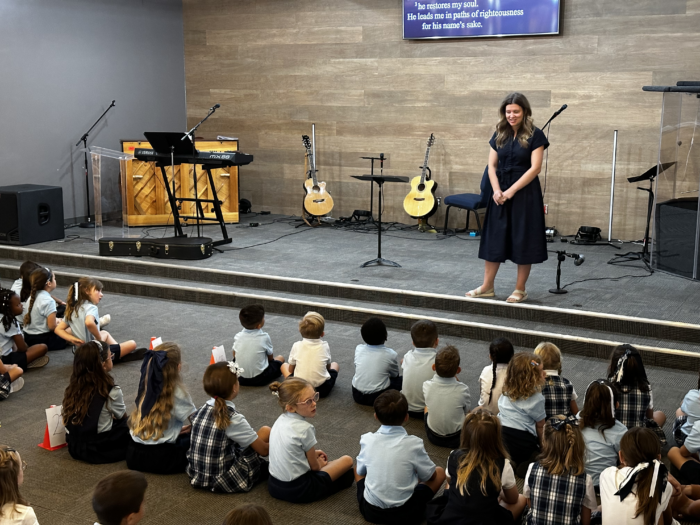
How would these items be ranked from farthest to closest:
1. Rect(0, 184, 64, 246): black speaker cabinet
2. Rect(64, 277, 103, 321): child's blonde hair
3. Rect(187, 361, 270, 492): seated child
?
Rect(0, 184, 64, 246): black speaker cabinet < Rect(64, 277, 103, 321): child's blonde hair < Rect(187, 361, 270, 492): seated child

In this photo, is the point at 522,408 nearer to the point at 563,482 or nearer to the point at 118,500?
the point at 563,482

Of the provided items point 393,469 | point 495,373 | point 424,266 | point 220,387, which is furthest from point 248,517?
point 424,266

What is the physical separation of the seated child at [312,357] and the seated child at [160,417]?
3.07ft

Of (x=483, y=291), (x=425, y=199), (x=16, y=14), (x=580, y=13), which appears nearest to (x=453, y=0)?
(x=580, y=13)

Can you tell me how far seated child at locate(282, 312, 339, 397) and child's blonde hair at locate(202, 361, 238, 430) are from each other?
1074 millimetres

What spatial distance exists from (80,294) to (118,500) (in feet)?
9.55

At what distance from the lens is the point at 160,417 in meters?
3.54

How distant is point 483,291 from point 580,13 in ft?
13.4

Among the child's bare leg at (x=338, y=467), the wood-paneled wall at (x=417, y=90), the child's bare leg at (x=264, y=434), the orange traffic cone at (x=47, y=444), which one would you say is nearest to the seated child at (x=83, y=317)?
the orange traffic cone at (x=47, y=444)

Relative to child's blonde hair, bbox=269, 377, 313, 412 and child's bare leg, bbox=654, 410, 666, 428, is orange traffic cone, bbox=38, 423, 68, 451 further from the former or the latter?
child's bare leg, bbox=654, 410, 666, 428

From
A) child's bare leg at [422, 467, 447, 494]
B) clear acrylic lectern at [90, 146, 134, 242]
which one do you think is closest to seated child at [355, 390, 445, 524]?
child's bare leg at [422, 467, 447, 494]

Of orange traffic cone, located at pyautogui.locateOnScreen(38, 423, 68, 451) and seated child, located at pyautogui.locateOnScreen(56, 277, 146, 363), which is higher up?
seated child, located at pyautogui.locateOnScreen(56, 277, 146, 363)

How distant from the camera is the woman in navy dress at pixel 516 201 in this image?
229 inches

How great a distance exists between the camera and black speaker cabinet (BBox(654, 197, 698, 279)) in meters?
6.75
